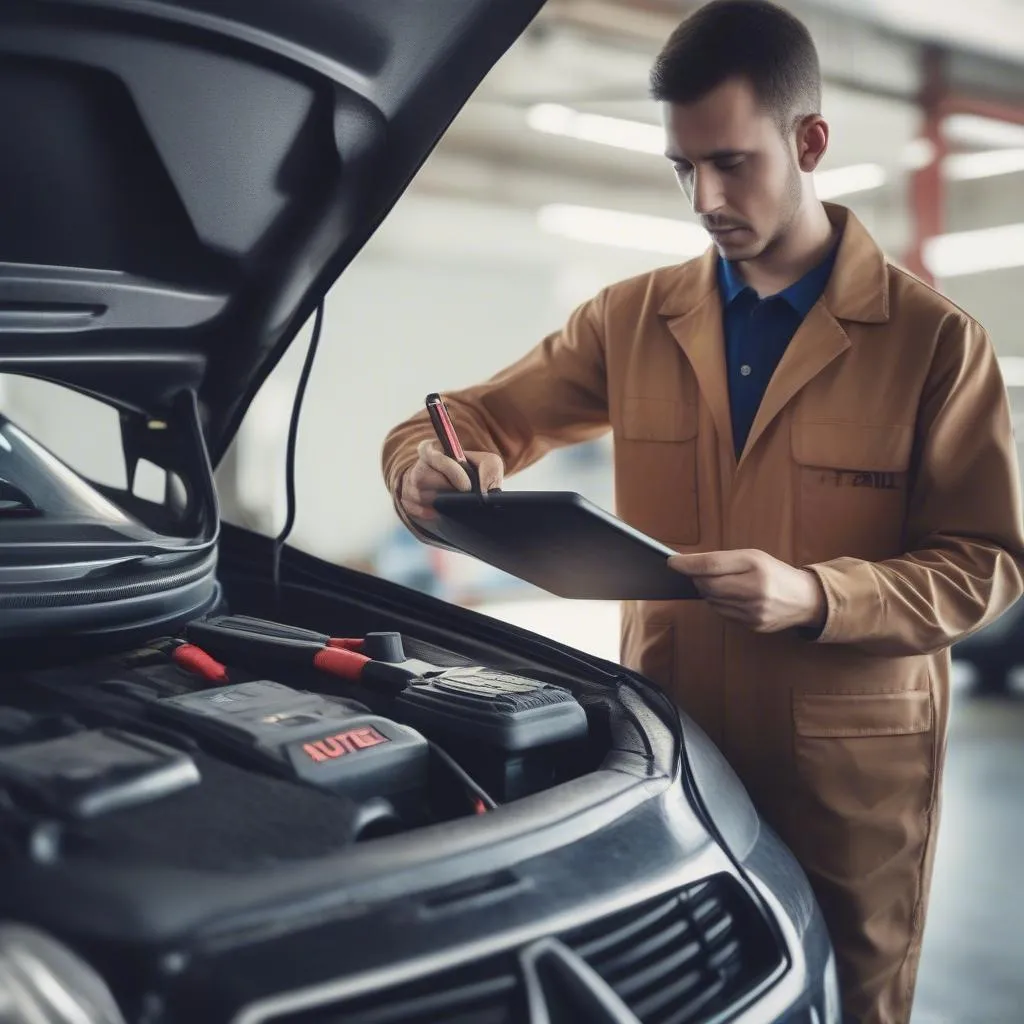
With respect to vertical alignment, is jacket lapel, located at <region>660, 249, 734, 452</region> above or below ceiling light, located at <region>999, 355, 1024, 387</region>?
above

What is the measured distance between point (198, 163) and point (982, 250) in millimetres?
7905

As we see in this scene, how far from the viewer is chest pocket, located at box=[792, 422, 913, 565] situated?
126cm

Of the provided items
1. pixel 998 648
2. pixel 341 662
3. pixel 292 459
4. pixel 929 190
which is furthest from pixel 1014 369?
pixel 341 662

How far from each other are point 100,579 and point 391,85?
572 mm

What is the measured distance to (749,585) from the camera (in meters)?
1.06

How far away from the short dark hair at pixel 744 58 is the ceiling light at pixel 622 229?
19.3ft

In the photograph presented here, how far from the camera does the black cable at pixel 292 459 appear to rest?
4.50 feet

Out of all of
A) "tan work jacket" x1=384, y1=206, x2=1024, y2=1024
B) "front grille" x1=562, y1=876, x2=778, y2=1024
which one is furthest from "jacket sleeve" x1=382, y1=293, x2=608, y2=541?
"front grille" x1=562, y1=876, x2=778, y2=1024

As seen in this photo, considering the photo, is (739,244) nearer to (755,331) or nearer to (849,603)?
(755,331)

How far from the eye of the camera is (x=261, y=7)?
1.07 meters

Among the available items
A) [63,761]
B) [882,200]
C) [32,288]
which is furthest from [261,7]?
[882,200]

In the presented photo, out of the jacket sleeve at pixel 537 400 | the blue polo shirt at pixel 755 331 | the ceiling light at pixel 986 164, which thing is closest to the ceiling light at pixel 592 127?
the ceiling light at pixel 986 164

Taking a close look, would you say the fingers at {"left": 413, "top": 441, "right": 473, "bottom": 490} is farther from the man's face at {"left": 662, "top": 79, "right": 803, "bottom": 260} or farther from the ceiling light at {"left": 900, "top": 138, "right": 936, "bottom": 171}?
the ceiling light at {"left": 900, "top": 138, "right": 936, "bottom": 171}

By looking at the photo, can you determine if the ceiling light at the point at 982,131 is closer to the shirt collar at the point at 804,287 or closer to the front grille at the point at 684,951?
the shirt collar at the point at 804,287
